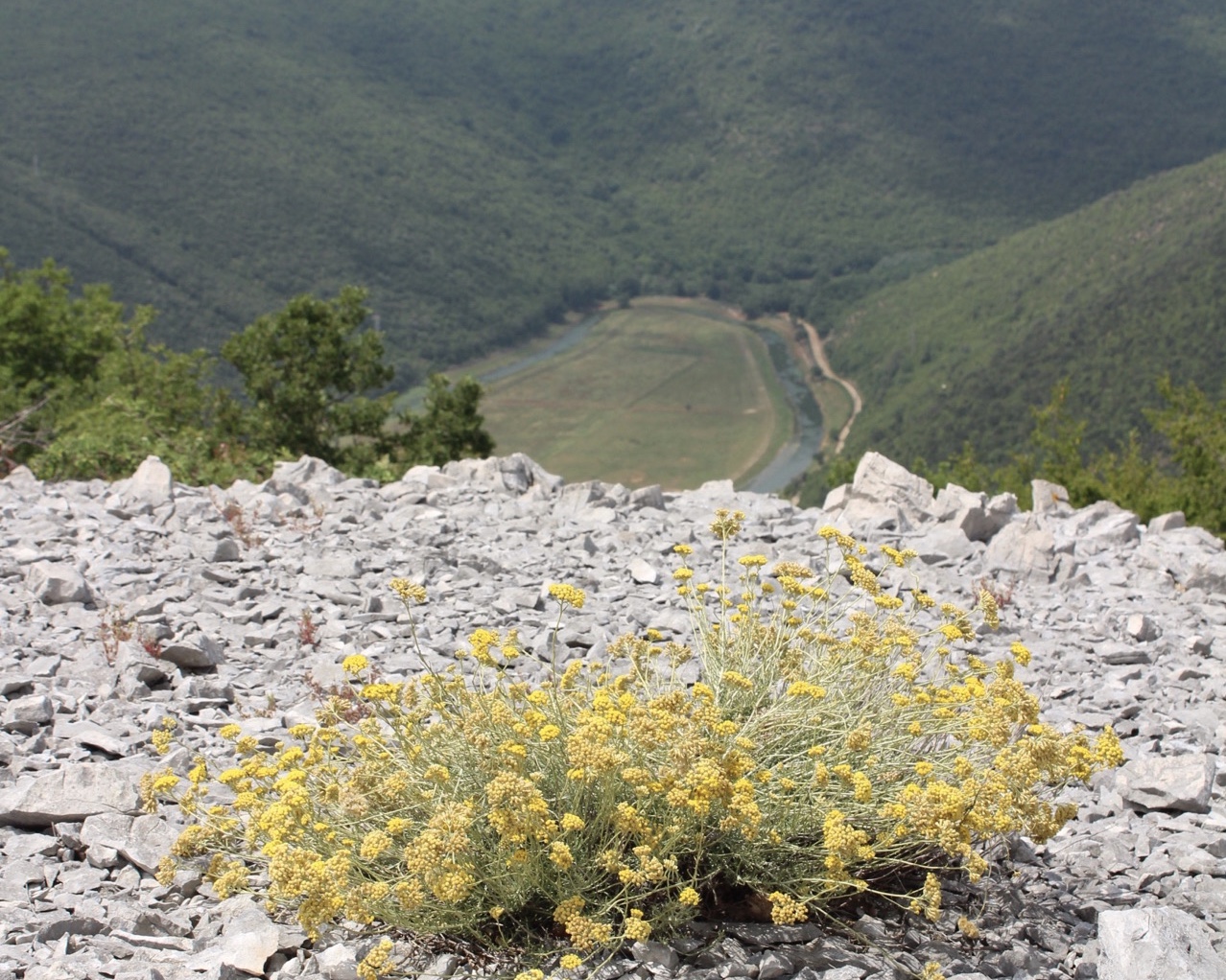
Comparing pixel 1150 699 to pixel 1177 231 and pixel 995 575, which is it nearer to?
pixel 995 575

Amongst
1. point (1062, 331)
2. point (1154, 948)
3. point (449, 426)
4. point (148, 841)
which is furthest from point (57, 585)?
point (1062, 331)

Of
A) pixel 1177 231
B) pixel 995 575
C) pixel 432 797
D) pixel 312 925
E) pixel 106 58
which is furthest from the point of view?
pixel 106 58

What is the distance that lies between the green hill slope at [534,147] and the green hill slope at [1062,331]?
28415mm

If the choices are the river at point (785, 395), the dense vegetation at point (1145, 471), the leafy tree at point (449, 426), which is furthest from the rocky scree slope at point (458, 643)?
the river at point (785, 395)

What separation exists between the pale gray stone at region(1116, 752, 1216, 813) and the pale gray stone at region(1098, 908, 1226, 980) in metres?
1.29

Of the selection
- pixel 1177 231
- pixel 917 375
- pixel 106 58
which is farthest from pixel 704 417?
pixel 106 58

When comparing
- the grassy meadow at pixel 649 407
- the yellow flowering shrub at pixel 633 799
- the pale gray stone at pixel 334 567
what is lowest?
the grassy meadow at pixel 649 407

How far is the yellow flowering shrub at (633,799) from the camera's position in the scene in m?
3.86

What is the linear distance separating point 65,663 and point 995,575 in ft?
19.7

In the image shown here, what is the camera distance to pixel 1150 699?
21.9 ft

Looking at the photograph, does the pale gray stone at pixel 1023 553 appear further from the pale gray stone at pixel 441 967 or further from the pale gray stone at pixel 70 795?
the pale gray stone at pixel 70 795

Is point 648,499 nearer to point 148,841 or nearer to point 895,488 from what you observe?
point 895,488

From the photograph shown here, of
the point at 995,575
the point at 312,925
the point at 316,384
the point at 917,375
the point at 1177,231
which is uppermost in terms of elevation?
the point at 312,925

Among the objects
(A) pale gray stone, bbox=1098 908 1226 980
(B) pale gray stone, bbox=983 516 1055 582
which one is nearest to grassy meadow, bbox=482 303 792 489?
(B) pale gray stone, bbox=983 516 1055 582
